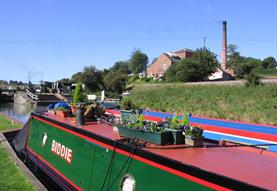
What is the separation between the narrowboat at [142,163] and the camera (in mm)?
2783

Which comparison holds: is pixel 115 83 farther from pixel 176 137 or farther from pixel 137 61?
pixel 137 61

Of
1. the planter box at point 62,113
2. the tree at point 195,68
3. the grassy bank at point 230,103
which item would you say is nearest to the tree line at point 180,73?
the tree at point 195,68

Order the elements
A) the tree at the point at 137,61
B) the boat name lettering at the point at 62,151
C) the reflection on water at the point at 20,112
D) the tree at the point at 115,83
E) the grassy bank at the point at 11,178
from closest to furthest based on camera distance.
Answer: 1. the grassy bank at the point at 11,178
2. the boat name lettering at the point at 62,151
3. the reflection on water at the point at 20,112
4. the tree at the point at 115,83
5. the tree at the point at 137,61

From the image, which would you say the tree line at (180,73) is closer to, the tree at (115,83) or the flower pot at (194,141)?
the tree at (115,83)

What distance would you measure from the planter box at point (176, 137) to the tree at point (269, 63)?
81.9 m

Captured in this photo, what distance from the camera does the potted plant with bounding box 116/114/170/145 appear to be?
12.3ft

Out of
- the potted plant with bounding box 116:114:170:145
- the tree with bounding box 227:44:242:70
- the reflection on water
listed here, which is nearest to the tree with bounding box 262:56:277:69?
the tree with bounding box 227:44:242:70

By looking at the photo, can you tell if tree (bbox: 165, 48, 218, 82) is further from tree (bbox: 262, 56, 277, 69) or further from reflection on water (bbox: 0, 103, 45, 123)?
tree (bbox: 262, 56, 277, 69)

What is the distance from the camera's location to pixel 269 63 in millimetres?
84438

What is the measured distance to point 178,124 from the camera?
3846mm

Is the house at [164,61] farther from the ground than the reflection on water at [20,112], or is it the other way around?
the house at [164,61]

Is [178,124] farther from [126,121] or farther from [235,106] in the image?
[235,106]

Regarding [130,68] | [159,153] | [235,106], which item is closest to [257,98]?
[235,106]

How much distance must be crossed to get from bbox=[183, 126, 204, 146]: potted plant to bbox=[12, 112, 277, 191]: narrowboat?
0.27ft
